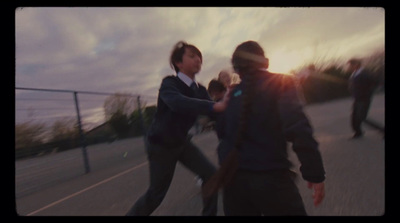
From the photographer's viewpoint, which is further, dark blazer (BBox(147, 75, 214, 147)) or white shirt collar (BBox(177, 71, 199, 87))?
white shirt collar (BBox(177, 71, 199, 87))

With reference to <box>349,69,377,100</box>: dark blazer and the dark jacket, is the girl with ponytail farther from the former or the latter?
<box>349,69,377,100</box>: dark blazer

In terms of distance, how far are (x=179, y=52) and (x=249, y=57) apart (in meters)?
0.58

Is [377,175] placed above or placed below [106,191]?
above

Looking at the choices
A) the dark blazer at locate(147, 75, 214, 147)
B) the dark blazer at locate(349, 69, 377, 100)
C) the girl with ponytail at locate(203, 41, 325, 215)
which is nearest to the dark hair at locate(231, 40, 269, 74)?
the girl with ponytail at locate(203, 41, 325, 215)

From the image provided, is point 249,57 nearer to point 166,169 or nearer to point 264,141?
point 264,141

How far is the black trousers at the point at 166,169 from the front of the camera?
1.82 m

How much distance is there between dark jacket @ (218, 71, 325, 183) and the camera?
1114 mm

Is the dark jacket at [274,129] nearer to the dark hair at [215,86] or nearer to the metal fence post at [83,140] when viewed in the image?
the dark hair at [215,86]

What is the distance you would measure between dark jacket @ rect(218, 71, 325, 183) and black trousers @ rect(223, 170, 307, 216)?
0.04 meters

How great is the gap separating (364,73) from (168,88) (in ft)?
12.6

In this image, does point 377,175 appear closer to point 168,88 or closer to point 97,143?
point 168,88

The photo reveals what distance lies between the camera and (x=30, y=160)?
5156mm

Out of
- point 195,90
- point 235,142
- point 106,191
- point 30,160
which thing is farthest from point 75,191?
point 235,142

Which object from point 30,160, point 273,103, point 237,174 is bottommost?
point 30,160
